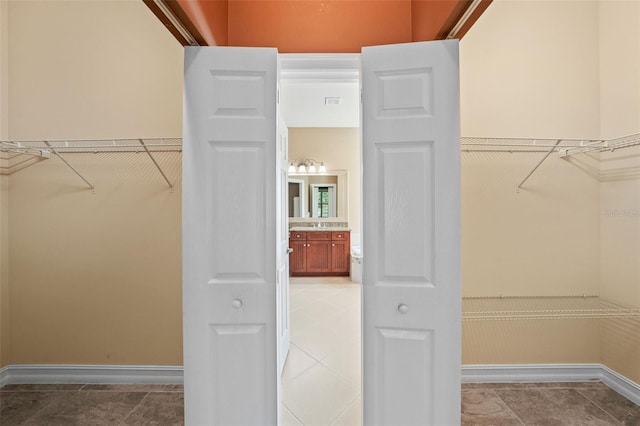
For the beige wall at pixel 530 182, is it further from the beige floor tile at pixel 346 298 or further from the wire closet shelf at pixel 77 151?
the wire closet shelf at pixel 77 151

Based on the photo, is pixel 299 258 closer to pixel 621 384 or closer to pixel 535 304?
pixel 535 304

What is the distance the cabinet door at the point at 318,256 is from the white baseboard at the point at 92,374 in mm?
3388

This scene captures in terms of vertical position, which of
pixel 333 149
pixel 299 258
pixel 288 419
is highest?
pixel 333 149

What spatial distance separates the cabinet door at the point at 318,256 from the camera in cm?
538

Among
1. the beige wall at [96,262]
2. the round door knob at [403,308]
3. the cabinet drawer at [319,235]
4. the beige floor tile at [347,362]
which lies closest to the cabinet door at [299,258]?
the cabinet drawer at [319,235]

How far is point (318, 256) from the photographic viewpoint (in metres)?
5.38

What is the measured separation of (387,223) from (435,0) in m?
1.17

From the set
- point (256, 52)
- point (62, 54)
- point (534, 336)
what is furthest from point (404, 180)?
point (62, 54)

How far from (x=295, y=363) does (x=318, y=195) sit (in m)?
3.81

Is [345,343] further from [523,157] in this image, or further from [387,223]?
[523,157]

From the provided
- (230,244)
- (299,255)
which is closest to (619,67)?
(230,244)

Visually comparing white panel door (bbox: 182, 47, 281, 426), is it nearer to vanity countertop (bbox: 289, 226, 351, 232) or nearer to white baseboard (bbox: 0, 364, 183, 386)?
white baseboard (bbox: 0, 364, 183, 386)

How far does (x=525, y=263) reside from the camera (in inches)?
85.4

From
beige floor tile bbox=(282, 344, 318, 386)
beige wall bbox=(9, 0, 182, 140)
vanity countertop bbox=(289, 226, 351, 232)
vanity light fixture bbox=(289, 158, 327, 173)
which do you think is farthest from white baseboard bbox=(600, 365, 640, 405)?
vanity light fixture bbox=(289, 158, 327, 173)
